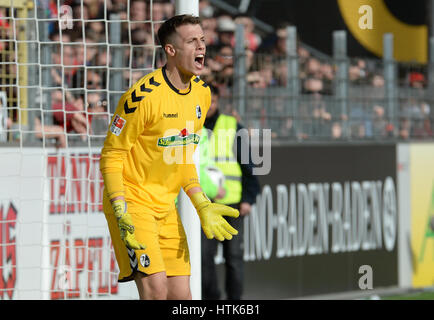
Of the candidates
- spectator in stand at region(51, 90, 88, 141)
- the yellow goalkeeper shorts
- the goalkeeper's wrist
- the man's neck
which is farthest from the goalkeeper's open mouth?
spectator in stand at region(51, 90, 88, 141)

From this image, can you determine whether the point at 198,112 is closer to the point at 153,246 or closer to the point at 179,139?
the point at 179,139

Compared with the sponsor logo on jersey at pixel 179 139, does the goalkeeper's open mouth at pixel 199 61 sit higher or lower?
higher

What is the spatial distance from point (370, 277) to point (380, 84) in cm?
217

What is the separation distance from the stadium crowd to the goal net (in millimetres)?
19

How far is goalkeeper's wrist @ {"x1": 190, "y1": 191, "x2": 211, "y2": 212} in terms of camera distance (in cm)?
510

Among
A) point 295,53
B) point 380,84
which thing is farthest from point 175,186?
point 380,84

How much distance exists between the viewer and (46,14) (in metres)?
7.27

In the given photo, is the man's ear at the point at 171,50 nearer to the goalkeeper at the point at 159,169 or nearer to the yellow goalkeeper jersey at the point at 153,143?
the goalkeeper at the point at 159,169

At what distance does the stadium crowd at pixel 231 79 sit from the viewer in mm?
7367

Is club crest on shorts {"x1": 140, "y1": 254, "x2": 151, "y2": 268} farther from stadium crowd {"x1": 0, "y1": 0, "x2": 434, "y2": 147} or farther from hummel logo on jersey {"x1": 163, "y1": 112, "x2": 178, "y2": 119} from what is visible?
stadium crowd {"x1": 0, "y1": 0, "x2": 434, "y2": 147}

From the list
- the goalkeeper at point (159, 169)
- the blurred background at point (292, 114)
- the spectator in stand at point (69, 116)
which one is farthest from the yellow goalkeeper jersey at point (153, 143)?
the spectator in stand at point (69, 116)

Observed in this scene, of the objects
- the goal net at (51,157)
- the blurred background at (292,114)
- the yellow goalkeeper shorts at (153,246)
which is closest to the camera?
the yellow goalkeeper shorts at (153,246)

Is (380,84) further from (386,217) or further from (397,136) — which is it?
(386,217)

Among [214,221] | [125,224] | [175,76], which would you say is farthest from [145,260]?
[175,76]
